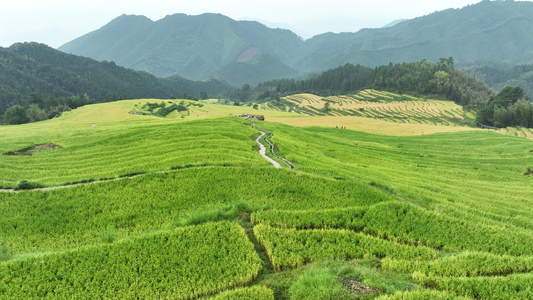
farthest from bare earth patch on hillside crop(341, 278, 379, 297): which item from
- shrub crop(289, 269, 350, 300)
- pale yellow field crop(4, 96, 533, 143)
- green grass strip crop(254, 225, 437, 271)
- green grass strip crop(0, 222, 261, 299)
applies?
pale yellow field crop(4, 96, 533, 143)

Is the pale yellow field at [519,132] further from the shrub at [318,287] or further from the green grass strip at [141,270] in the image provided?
the green grass strip at [141,270]

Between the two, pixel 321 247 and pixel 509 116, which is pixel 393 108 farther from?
pixel 321 247

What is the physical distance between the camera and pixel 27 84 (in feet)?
627

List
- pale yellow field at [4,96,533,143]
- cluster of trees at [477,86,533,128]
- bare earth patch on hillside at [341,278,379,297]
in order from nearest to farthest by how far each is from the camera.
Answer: bare earth patch on hillside at [341,278,379,297], pale yellow field at [4,96,533,143], cluster of trees at [477,86,533,128]

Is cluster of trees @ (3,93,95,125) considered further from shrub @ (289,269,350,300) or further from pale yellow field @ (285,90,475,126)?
pale yellow field @ (285,90,475,126)

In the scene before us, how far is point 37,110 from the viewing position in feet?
345

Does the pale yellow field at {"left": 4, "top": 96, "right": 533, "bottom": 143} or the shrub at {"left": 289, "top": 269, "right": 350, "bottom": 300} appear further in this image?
the pale yellow field at {"left": 4, "top": 96, "right": 533, "bottom": 143}

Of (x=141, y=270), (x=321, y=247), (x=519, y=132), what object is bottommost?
(x=519, y=132)

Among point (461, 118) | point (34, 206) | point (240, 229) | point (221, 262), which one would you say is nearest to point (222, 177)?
point (240, 229)

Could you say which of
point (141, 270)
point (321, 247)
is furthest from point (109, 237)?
point (321, 247)

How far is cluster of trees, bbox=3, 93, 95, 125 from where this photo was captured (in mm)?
93231

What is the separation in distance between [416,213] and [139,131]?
1401 inches

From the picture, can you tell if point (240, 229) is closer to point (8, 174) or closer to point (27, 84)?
point (8, 174)

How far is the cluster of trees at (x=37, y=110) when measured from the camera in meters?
93.2
